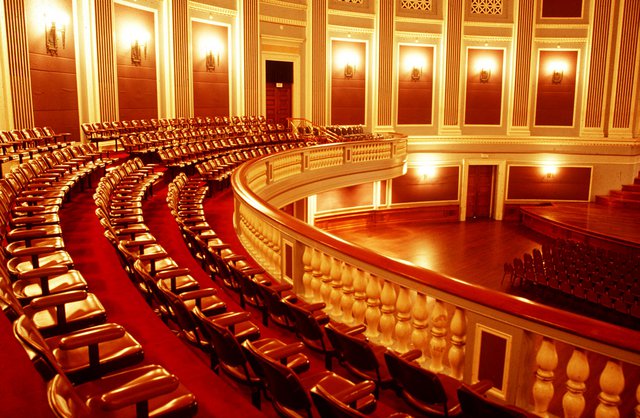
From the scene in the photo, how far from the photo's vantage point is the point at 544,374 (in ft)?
7.64

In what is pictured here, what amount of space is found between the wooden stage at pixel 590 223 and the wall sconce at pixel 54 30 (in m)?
12.3

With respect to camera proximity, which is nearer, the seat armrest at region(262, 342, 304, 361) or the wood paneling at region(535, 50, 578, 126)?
the seat armrest at region(262, 342, 304, 361)

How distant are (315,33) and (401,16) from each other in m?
2.95

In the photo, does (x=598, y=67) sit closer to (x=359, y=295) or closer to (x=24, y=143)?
(x=24, y=143)

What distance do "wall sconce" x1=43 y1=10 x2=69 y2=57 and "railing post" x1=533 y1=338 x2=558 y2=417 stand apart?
1014 centimetres

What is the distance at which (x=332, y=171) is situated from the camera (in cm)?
1188

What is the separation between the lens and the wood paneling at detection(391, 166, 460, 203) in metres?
17.3

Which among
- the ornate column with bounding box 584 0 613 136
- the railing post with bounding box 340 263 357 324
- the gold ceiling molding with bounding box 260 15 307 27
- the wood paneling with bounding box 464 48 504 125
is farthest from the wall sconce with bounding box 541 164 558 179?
the railing post with bounding box 340 263 357 324

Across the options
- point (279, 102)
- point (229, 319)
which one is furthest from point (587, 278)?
point (279, 102)

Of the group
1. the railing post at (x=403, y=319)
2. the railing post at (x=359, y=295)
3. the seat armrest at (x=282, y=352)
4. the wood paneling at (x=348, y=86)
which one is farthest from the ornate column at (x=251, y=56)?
the seat armrest at (x=282, y=352)

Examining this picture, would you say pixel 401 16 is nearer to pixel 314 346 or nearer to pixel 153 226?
pixel 153 226

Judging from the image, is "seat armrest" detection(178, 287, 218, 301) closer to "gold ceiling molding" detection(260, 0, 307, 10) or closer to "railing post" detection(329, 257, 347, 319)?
"railing post" detection(329, 257, 347, 319)

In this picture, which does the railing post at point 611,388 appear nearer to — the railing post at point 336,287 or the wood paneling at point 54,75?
the railing post at point 336,287

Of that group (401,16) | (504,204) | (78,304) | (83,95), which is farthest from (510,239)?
(78,304)
